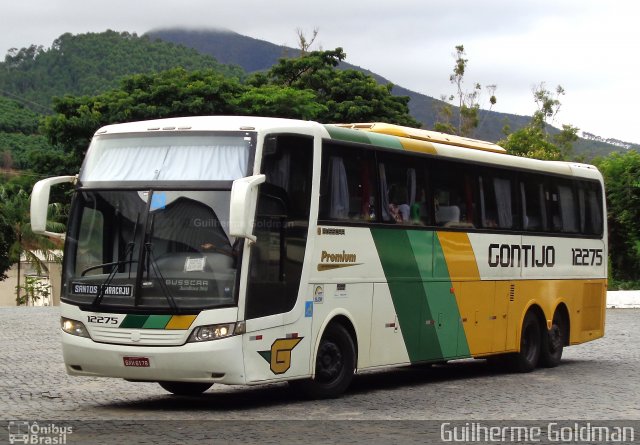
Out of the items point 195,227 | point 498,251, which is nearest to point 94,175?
point 195,227

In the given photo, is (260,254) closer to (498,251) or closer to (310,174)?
(310,174)

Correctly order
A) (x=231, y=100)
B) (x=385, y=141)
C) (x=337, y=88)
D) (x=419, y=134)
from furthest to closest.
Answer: (x=337, y=88), (x=231, y=100), (x=419, y=134), (x=385, y=141)

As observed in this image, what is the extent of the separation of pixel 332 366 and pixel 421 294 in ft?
7.93

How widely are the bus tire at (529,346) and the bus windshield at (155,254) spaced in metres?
7.75

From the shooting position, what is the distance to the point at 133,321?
41.7 feet

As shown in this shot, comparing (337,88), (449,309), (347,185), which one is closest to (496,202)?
(449,309)

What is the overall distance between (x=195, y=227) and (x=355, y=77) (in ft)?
153

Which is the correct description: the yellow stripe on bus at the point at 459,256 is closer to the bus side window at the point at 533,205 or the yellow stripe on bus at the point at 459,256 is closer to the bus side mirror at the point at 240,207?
the bus side window at the point at 533,205

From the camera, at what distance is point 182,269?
41.6 feet

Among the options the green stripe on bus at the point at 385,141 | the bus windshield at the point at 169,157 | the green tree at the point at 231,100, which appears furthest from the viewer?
the green tree at the point at 231,100

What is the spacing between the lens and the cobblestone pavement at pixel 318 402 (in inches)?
453

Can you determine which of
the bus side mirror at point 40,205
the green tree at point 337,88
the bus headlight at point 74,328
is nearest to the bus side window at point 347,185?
the bus headlight at point 74,328

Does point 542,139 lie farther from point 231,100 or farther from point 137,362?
point 137,362

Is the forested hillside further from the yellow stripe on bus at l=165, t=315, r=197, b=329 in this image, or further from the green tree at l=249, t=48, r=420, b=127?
Answer: the yellow stripe on bus at l=165, t=315, r=197, b=329
